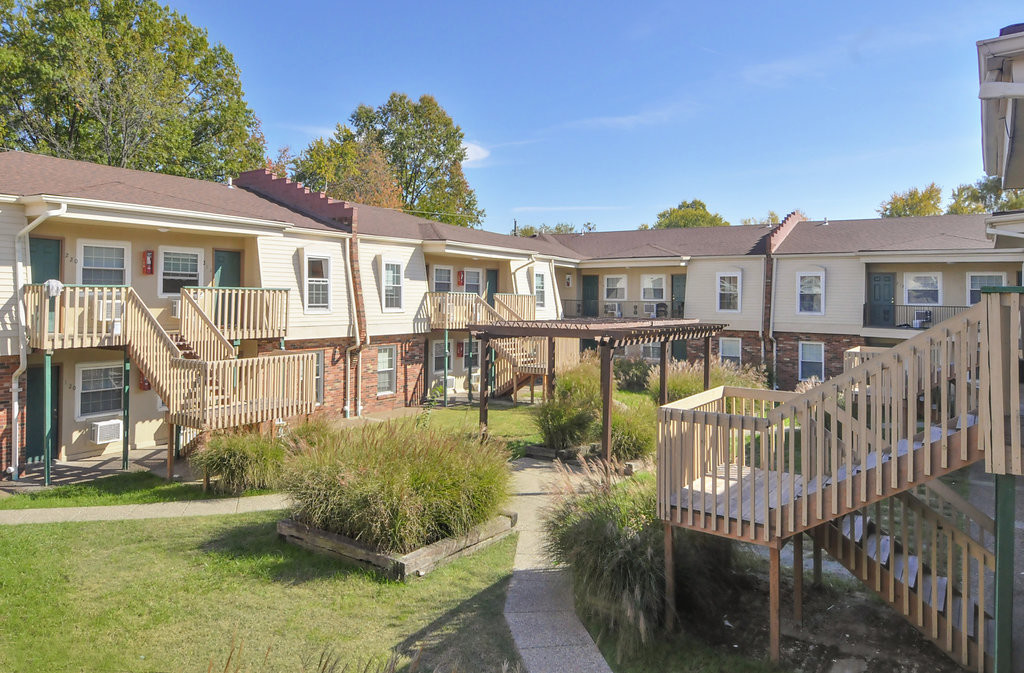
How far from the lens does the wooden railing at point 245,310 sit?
44.0ft

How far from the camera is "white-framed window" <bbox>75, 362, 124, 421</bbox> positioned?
12734 mm

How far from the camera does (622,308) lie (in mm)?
26578

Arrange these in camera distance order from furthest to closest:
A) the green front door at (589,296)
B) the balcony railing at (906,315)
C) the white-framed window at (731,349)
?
the green front door at (589,296), the white-framed window at (731,349), the balcony railing at (906,315)

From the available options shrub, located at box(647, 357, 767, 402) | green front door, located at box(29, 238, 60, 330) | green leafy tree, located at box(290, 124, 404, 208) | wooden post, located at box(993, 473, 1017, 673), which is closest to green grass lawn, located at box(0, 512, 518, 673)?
wooden post, located at box(993, 473, 1017, 673)

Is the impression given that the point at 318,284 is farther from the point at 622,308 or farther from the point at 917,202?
the point at 917,202

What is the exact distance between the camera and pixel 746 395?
804 centimetres

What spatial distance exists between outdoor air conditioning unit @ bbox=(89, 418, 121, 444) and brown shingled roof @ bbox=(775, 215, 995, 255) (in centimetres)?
2096

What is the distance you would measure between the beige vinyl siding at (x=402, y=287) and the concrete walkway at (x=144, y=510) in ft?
27.3

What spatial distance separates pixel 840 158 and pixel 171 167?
2701 cm

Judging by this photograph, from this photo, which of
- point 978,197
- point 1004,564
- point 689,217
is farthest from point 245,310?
point 978,197

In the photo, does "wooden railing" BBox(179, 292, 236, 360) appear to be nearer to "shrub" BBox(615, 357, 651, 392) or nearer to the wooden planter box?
the wooden planter box

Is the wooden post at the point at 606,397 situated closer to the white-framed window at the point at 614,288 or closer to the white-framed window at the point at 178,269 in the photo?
the white-framed window at the point at 178,269

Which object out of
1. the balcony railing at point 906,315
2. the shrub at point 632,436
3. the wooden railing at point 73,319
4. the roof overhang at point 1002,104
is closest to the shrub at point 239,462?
the wooden railing at point 73,319

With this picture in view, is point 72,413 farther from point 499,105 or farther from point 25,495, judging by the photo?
point 499,105
